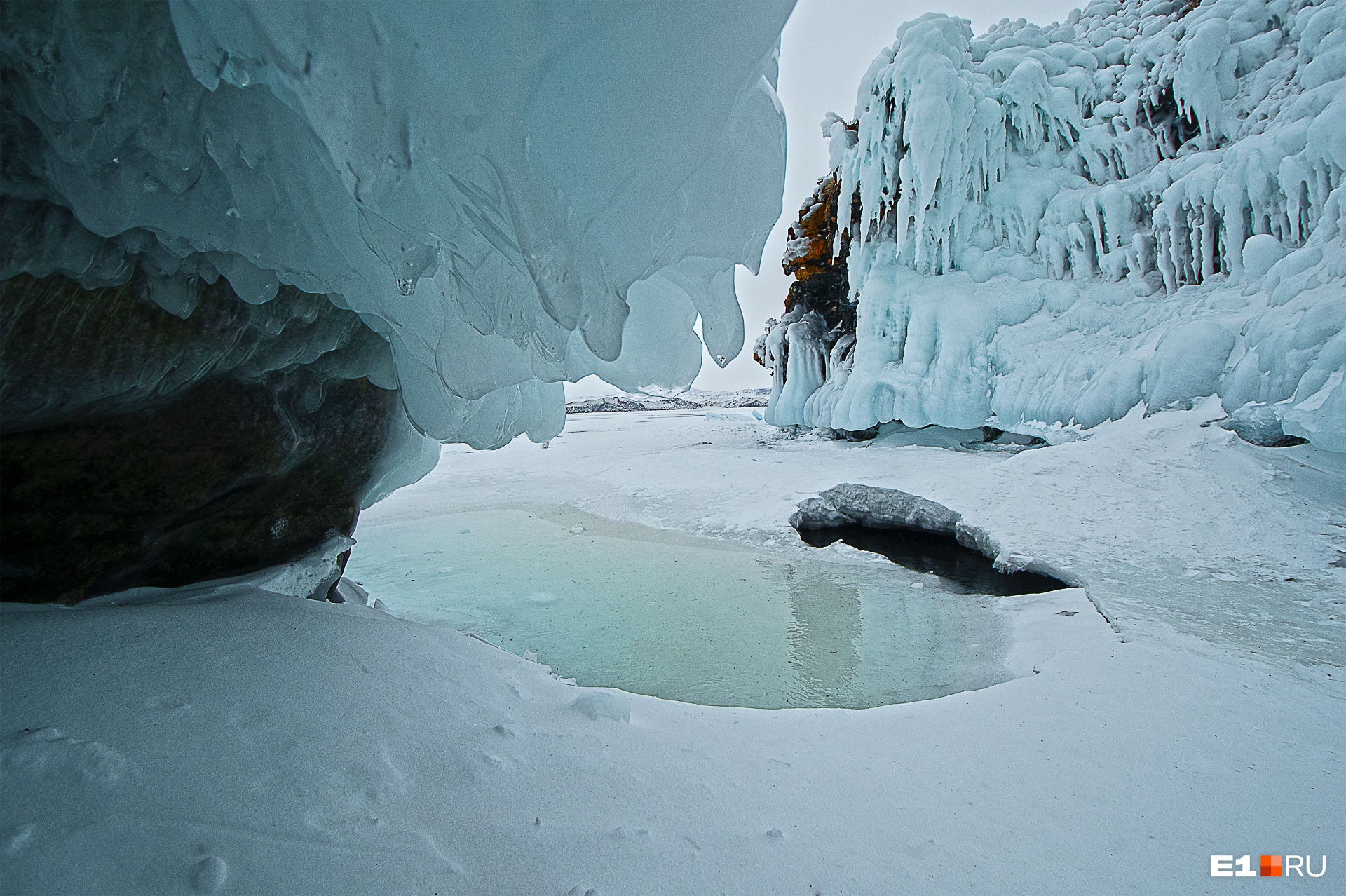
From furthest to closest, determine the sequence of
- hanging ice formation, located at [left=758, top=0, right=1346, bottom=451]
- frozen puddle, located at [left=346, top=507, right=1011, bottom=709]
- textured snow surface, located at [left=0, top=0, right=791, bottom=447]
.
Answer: hanging ice formation, located at [left=758, top=0, right=1346, bottom=451] < frozen puddle, located at [left=346, top=507, right=1011, bottom=709] < textured snow surface, located at [left=0, top=0, right=791, bottom=447]

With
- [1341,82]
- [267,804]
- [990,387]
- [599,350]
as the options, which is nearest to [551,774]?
[267,804]

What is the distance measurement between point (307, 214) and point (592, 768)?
1.44 m

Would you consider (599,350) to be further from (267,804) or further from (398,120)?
(267,804)

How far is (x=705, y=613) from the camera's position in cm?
363

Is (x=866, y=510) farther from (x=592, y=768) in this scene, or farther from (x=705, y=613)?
(x=592, y=768)

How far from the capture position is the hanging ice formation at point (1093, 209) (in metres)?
6.19

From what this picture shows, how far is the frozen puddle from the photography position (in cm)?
265

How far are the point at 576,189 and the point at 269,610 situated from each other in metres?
1.60

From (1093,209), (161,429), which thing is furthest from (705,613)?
(1093,209)

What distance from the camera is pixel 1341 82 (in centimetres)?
629

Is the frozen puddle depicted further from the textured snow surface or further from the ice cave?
the textured snow surface
